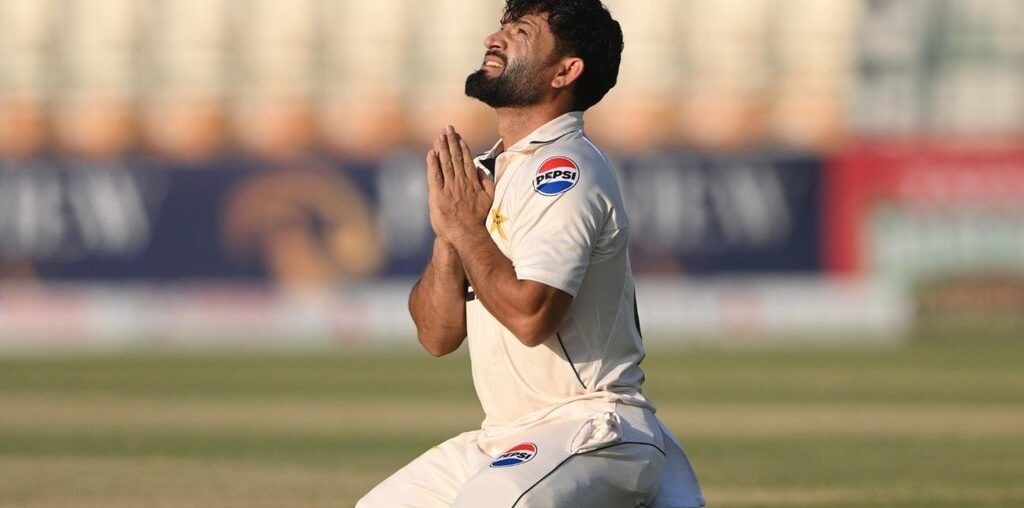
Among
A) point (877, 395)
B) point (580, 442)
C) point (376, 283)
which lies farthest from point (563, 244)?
point (376, 283)

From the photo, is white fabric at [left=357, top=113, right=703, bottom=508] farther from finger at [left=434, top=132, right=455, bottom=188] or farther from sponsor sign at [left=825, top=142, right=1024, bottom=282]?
sponsor sign at [left=825, top=142, right=1024, bottom=282]

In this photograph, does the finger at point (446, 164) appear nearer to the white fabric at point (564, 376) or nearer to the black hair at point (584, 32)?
the white fabric at point (564, 376)

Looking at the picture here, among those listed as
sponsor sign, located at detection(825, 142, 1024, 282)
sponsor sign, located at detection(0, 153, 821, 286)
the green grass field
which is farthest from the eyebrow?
sponsor sign, located at detection(825, 142, 1024, 282)

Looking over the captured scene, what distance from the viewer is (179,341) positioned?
2306 cm

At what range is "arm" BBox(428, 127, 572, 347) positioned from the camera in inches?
161

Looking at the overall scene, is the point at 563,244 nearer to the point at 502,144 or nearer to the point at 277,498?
the point at 502,144

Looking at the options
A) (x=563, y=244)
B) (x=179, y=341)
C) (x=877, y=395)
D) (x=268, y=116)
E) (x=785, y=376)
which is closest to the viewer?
(x=563, y=244)

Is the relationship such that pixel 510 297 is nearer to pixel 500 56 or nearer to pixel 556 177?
pixel 556 177

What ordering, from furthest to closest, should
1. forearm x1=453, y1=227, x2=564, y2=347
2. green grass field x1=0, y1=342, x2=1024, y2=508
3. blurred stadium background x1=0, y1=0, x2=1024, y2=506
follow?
blurred stadium background x1=0, y1=0, x2=1024, y2=506, green grass field x1=0, y1=342, x2=1024, y2=508, forearm x1=453, y1=227, x2=564, y2=347

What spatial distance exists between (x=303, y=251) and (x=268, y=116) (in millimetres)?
3113

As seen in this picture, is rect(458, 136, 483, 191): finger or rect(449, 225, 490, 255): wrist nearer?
rect(449, 225, 490, 255): wrist

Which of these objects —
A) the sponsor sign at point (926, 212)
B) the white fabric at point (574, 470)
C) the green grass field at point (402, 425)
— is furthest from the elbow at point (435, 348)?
the sponsor sign at point (926, 212)

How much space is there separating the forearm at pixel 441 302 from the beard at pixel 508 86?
0.38m

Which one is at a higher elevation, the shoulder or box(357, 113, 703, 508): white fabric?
the shoulder
